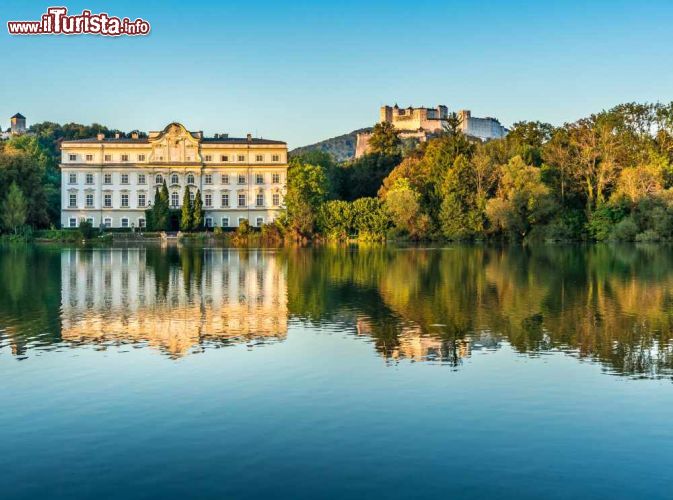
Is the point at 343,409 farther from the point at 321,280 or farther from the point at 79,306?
the point at 321,280

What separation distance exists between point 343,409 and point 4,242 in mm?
64455

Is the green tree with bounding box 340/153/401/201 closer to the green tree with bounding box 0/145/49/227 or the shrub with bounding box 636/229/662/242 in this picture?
the shrub with bounding box 636/229/662/242

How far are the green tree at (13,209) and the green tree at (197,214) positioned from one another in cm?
1674

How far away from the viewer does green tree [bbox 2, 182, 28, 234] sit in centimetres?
6838

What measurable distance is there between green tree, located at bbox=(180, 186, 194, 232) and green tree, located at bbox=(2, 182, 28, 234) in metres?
15.6

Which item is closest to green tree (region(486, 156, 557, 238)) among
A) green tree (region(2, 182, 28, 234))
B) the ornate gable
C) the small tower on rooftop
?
the ornate gable

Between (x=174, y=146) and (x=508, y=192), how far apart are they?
125 feet

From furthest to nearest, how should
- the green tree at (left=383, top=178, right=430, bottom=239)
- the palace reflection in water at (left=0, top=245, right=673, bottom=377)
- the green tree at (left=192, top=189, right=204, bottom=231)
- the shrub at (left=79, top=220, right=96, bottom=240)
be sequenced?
the green tree at (left=192, top=189, right=204, bottom=231) → the shrub at (left=79, top=220, right=96, bottom=240) → the green tree at (left=383, top=178, right=430, bottom=239) → the palace reflection in water at (left=0, top=245, right=673, bottom=377)

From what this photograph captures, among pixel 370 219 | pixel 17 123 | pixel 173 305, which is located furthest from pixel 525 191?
pixel 17 123

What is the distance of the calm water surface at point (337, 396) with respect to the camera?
26.0ft

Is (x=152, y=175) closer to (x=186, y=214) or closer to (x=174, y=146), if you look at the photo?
(x=174, y=146)

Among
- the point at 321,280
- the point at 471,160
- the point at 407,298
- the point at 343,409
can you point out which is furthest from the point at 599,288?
the point at 471,160

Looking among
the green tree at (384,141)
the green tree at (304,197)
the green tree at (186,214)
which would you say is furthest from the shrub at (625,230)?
the green tree at (186,214)

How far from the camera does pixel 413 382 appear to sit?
12.0 meters
